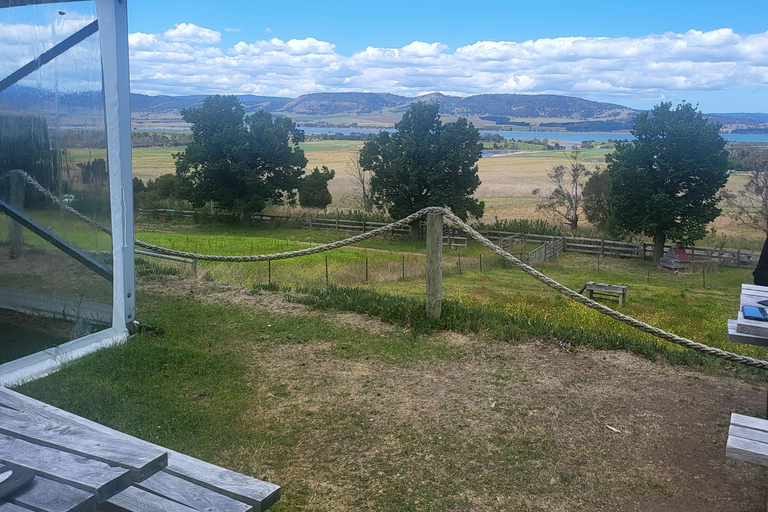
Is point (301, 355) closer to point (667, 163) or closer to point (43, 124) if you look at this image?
point (43, 124)

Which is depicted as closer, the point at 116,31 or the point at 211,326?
the point at 116,31

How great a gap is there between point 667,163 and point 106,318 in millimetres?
38454

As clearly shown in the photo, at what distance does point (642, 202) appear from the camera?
39094 millimetres

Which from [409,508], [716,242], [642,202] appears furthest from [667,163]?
[409,508]

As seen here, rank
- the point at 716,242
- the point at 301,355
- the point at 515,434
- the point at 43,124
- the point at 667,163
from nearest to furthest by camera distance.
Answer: the point at 515,434
the point at 43,124
the point at 301,355
the point at 667,163
the point at 716,242

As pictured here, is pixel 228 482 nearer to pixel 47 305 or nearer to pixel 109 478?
pixel 109 478

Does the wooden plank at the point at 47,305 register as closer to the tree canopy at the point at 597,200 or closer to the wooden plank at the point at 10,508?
the wooden plank at the point at 10,508

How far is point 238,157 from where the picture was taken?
47344 mm

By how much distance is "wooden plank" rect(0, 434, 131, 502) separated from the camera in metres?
2.28

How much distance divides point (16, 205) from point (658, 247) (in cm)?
3967

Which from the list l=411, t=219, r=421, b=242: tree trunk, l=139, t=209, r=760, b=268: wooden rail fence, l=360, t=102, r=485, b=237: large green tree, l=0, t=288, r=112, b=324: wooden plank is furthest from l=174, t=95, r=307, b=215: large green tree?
l=0, t=288, r=112, b=324: wooden plank

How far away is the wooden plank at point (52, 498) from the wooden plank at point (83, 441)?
0.21m

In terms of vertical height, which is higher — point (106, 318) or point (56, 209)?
point (56, 209)

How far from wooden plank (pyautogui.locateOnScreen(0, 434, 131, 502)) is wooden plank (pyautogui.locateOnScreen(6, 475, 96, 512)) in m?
0.03
